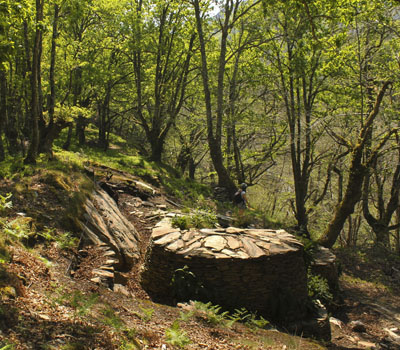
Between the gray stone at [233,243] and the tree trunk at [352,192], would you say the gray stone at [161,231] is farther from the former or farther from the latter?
the tree trunk at [352,192]

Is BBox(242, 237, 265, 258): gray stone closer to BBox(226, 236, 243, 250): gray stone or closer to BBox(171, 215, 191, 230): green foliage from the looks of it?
→ BBox(226, 236, 243, 250): gray stone

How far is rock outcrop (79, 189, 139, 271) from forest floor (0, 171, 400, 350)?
371 mm

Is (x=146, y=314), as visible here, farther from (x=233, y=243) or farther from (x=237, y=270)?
(x=233, y=243)

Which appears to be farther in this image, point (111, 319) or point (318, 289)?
point (318, 289)

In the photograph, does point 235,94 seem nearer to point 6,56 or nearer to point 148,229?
point 148,229

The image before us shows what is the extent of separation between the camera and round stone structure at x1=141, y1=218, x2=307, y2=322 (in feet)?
20.5

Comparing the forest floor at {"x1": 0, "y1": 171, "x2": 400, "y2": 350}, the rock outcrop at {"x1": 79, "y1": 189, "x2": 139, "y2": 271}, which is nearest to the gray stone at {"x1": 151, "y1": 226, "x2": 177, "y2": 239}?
the rock outcrop at {"x1": 79, "y1": 189, "x2": 139, "y2": 271}

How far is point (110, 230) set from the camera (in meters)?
7.86

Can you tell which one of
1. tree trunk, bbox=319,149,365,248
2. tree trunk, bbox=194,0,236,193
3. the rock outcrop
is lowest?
the rock outcrop

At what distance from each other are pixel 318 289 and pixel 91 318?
234 inches

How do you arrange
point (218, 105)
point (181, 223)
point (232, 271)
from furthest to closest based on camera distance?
point (218, 105) < point (181, 223) < point (232, 271)

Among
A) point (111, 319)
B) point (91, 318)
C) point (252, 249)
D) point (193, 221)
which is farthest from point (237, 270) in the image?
point (91, 318)

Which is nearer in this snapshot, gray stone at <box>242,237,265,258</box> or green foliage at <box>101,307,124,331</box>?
green foliage at <box>101,307,124,331</box>

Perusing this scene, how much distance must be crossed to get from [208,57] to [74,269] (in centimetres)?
1579
